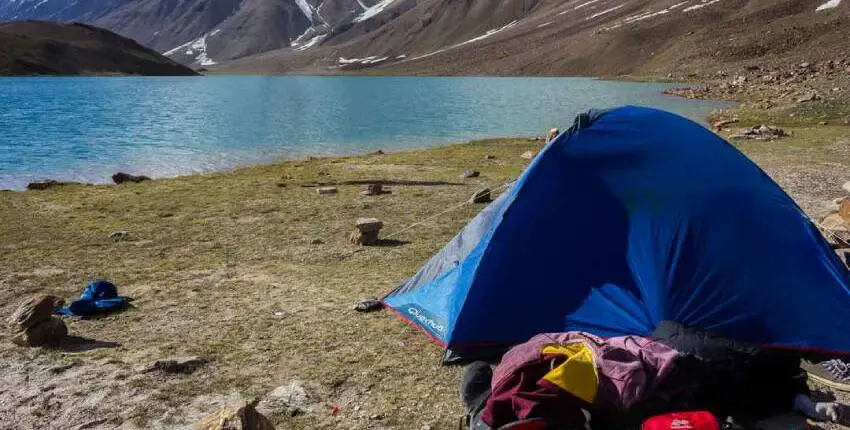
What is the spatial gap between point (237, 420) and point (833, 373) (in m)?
5.63

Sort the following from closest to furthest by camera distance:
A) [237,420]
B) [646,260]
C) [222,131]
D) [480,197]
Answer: [237,420] → [646,260] → [480,197] → [222,131]

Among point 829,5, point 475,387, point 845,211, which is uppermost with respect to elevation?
point 829,5

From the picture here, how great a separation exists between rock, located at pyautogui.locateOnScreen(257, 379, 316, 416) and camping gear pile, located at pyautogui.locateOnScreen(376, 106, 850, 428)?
158 cm

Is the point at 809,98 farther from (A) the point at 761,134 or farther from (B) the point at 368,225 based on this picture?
(B) the point at 368,225

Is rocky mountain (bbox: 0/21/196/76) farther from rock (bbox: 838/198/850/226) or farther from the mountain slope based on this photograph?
rock (bbox: 838/198/850/226)

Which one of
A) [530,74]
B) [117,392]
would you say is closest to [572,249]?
[117,392]

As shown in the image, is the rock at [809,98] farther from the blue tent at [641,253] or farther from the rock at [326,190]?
the blue tent at [641,253]

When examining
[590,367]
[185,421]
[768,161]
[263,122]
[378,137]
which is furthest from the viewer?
[263,122]

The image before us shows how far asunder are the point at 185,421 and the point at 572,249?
13.9ft

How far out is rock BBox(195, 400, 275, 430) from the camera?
4.96m

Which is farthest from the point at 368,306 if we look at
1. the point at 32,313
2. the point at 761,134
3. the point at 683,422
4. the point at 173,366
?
the point at 761,134

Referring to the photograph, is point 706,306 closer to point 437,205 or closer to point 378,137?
point 437,205

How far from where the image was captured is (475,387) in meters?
6.00

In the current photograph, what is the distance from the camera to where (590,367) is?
17.8 ft
